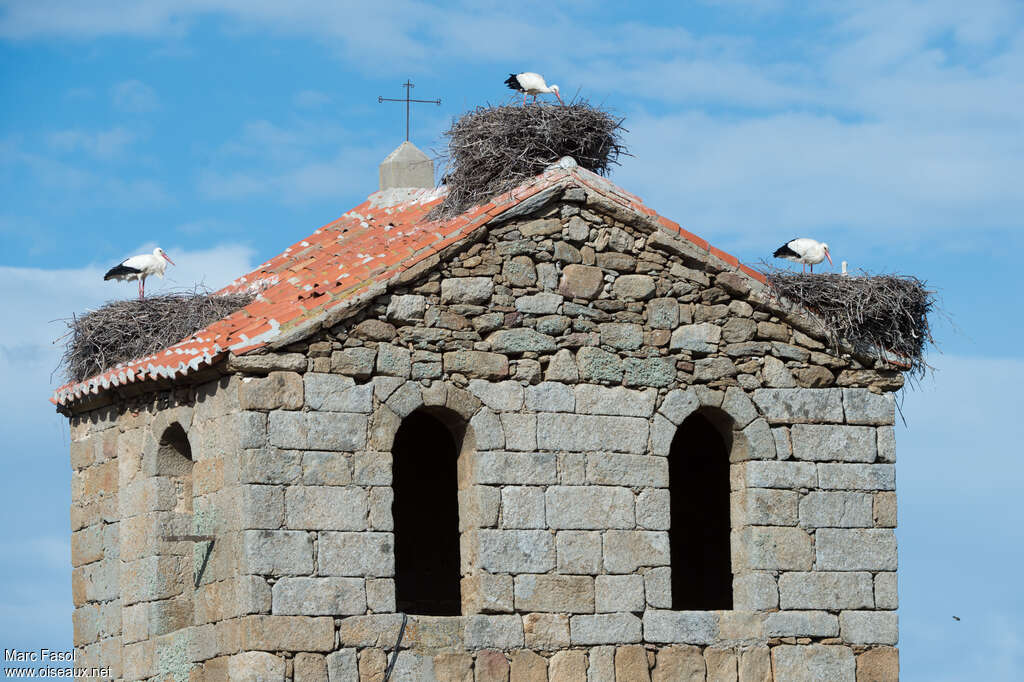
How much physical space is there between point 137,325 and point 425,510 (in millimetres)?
3330

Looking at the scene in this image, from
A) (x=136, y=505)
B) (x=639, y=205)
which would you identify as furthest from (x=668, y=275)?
(x=136, y=505)

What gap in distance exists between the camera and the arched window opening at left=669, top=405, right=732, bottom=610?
20250 millimetres

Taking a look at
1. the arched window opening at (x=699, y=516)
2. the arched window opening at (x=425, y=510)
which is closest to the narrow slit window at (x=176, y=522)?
the arched window opening at (x=425, y=510)

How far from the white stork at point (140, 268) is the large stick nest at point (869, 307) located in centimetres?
540

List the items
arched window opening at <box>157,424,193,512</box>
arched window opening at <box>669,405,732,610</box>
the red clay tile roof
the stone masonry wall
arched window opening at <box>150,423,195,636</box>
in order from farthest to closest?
arched window opening at <box>669,405,732,610</box>, arched window opening at <box>157,424,193,512</box>, arched window opening at <box>150,423,195,636</box>, the red clay tile roof, the stone masonry wall

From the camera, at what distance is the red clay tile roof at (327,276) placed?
16.9 meters

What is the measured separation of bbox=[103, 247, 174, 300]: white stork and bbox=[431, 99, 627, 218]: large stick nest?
2.52 meters

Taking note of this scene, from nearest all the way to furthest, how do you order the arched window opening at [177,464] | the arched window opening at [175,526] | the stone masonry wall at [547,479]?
the stone masonry wall at [547,479]
the arched window opening at [175,526]
the arched window opening at [177,464]

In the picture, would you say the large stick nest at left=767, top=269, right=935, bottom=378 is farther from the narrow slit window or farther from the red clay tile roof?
the narrow slit window

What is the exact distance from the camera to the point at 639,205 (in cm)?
1809

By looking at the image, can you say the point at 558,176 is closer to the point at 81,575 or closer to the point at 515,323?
the point at 515,323

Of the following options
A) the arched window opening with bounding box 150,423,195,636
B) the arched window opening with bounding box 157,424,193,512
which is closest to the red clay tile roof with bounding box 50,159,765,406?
the arched window opening with bounding box 157,424,193,512

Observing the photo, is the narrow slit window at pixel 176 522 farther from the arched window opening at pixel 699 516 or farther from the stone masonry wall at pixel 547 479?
the arched window opening at pixel 699 516

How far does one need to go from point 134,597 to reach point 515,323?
3.79 meters
